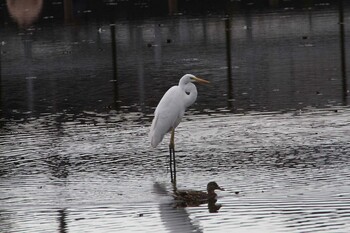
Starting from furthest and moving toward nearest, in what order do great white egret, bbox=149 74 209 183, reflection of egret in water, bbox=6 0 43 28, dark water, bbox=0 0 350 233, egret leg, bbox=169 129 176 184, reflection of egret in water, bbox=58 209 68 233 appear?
reflection of egret in water, bbox=6 0 43 28, great white egret, bbox=149 74 209 183, egret leg, bbox=169 129 176 184, dark water, bbox=0 0 350 233, reflection of egret in water, bbox=58 209 68 233

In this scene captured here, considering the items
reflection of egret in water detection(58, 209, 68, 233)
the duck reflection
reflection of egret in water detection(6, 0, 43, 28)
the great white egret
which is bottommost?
reflection of egret in water detection(58, 209, 68, 233)

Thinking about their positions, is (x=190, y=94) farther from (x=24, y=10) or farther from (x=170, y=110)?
(x=24, y=10)

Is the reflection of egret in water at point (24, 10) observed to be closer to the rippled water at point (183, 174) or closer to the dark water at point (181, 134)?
the dark water at point (181, 134)

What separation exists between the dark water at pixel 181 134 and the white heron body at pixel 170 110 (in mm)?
470

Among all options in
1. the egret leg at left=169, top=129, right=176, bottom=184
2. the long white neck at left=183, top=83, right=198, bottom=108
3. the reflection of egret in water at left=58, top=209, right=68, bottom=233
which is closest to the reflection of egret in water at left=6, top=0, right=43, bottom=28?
the long white neck at left=183, top=83, right=198, bottom=108

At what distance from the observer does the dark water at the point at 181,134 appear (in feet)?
40.0

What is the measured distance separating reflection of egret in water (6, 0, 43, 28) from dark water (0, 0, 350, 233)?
806cm

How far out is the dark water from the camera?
12.2m

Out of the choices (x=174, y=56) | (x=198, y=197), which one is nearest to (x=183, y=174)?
(x=198, y=197)

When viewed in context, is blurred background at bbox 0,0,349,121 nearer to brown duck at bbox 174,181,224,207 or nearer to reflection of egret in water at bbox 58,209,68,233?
brown duck at bbox 174,181,224,207

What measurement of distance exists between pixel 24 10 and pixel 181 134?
2909 centimetres

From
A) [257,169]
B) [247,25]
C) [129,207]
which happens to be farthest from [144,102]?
[247,25]

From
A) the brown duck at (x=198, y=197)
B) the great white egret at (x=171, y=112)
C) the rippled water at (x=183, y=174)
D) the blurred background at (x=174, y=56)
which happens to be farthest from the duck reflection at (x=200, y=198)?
the blurred background at (x=174, y=56)

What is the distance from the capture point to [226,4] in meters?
41.8
